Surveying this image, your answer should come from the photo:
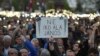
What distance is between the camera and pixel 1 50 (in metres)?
13.6

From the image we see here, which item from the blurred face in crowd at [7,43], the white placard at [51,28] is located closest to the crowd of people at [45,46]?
the blurred face in crowd at [7,43]

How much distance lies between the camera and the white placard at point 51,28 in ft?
47.6

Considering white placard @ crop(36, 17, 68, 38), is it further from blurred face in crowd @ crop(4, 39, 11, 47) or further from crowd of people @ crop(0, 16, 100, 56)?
blurred face in crowd @ crop(4, 39, 11, 47)

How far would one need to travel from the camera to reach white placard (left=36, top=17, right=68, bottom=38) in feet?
47.6

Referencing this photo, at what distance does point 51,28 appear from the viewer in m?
14.6

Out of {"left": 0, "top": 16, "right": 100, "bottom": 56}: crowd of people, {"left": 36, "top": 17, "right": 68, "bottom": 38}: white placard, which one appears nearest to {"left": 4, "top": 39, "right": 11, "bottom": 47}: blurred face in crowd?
{"left": 0, "top": 16, "right": 100, "bottom": 56}: crowd of people

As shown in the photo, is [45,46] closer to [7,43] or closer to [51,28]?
[51,28]

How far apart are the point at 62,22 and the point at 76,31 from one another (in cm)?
454

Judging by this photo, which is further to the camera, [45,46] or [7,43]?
[45,46]

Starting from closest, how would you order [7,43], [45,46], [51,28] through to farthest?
[7,43] < [45,46] < [51,28]

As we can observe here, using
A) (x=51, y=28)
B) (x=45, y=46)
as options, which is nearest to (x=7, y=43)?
(x=45, y=46)

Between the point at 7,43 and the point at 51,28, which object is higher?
the point at 51,28

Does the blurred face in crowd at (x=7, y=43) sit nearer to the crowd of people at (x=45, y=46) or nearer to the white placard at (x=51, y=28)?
the crowd of people at (x=45, y=46)

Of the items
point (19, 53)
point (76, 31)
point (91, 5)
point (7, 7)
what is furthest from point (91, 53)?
point (91, 5)
